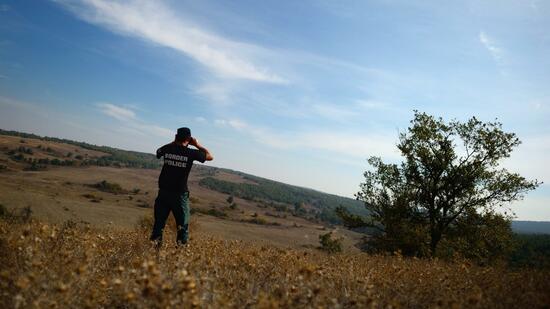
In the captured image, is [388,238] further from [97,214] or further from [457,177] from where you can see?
[97,214]

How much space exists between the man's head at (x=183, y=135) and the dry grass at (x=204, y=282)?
212 cm

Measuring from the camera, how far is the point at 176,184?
7324 mm

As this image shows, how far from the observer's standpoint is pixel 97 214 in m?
69.2

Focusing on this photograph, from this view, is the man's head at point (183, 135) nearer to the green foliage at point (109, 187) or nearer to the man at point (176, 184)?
the man at point (176, 184)

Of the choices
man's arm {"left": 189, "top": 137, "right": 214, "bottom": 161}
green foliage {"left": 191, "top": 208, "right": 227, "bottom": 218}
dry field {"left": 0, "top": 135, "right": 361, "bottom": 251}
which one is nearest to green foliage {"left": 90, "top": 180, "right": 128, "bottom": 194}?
dry field {"left": 0, "top": 135, "right": 361, "bottom": 251}

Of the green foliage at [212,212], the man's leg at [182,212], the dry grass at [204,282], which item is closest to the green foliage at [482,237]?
the dry grass at [204,282]

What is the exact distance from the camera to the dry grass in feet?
10.8

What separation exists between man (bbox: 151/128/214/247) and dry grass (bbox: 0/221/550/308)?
42cm

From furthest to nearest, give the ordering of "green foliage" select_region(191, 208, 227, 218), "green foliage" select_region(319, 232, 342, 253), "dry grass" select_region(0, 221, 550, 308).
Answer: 1. "green foliage" select_region(191, 208, 227, 218)
2. "green foliage" select_region(319, 232, 342, 253)
3. "dry grass" select_region(0, 221, 550, 308)

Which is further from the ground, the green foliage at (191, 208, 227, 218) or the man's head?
the man's head

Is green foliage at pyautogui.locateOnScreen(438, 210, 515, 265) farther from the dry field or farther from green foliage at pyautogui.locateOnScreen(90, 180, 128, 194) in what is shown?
green foliage at pyautogui.locateOnScreen(90, 180, 128, 194)

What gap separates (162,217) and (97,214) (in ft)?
231

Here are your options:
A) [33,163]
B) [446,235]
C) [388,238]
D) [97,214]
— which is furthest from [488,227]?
[33,163]

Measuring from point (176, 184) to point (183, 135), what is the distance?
1061 millimetres
